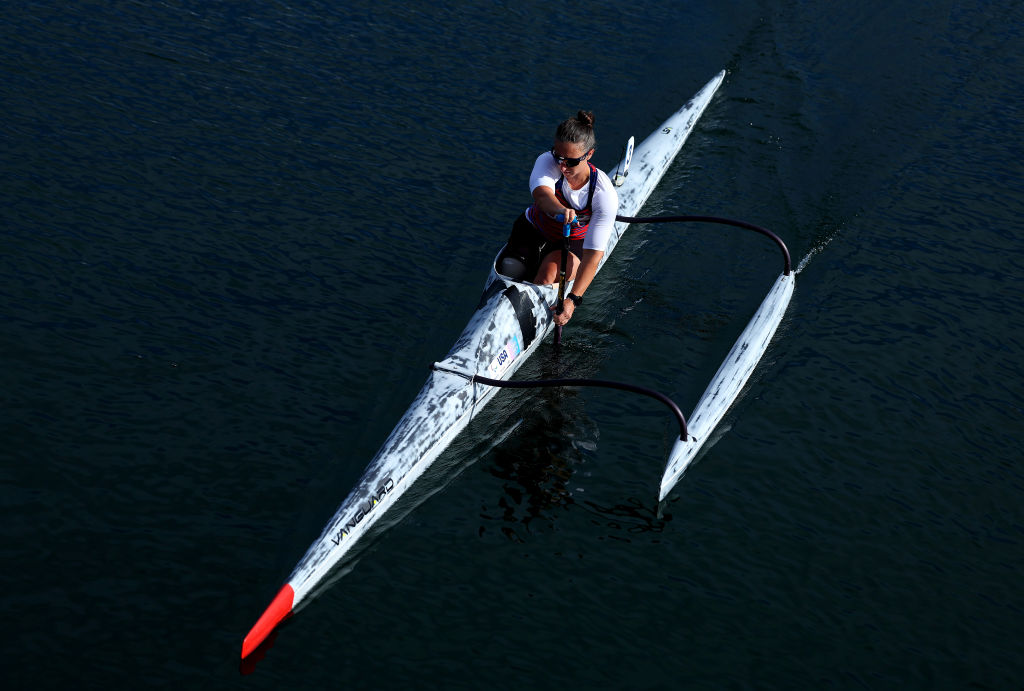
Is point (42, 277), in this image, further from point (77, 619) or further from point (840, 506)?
point (840, 506)

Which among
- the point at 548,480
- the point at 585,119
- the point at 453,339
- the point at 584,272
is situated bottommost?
the point at 548,480

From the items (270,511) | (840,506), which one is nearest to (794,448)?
(840,506)

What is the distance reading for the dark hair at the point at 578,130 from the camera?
873cm

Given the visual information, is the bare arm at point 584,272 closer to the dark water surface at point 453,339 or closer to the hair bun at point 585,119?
the dark water surface at point 453,339

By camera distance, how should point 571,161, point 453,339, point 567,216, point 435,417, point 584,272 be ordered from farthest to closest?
point 453,339, point 584,272, point 567,216, point 571,161, point 435,417

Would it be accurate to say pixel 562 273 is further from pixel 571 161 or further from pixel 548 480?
pixel 548 480

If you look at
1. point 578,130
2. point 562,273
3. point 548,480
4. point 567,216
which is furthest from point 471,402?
point 578,130

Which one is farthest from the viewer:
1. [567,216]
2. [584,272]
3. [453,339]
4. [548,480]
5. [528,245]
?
[528,245]

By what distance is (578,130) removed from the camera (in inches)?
346

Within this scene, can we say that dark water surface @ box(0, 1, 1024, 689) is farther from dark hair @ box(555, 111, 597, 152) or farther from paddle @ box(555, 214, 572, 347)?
dark hair @ box(555, 111, 597, 152)

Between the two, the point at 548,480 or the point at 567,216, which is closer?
the point at 548,480

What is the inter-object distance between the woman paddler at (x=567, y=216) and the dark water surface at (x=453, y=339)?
32.9 inches

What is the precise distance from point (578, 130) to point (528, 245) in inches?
63.1

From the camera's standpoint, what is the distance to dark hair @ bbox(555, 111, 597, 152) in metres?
8.73
